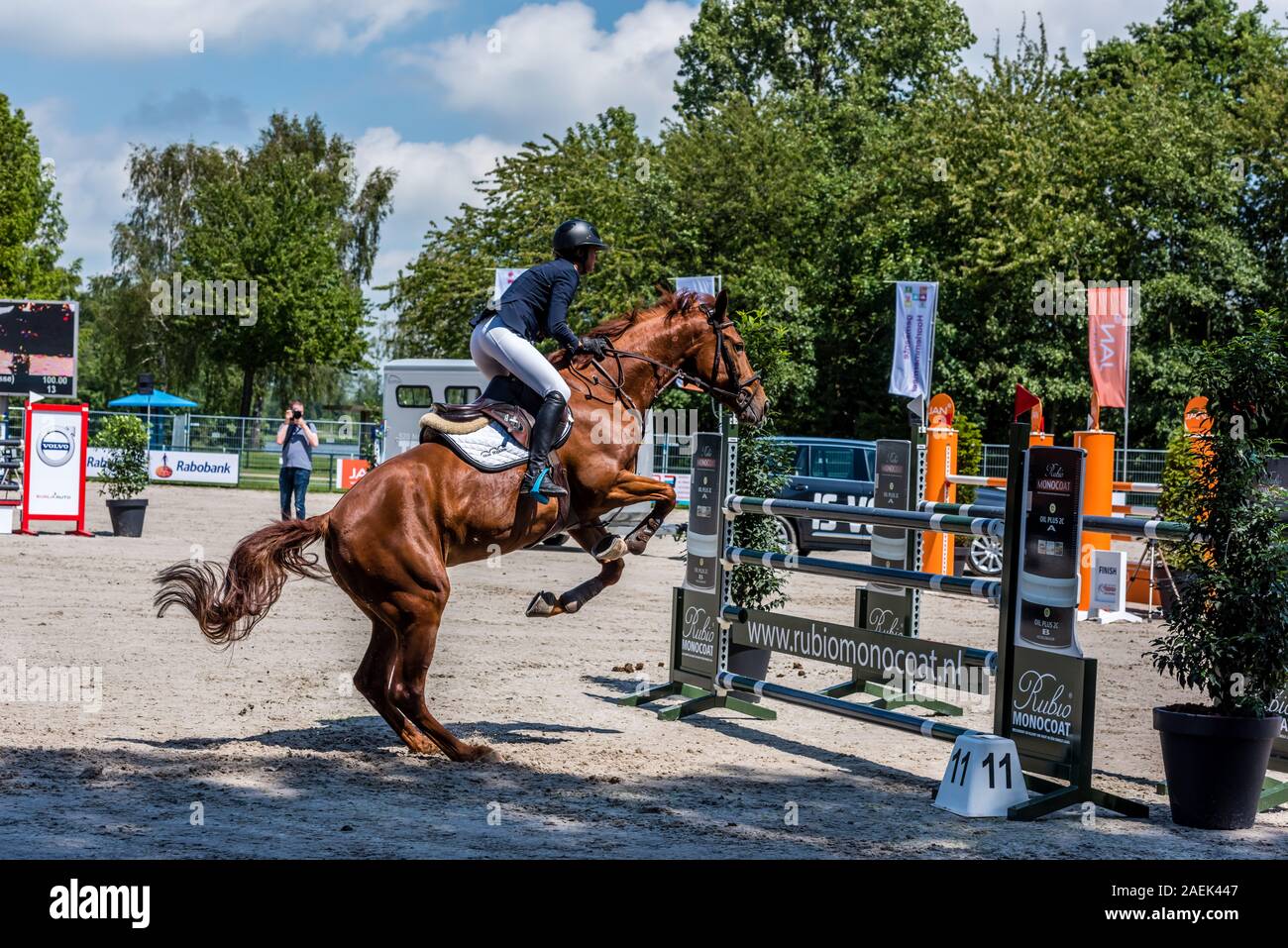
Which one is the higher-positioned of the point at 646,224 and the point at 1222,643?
the point at 646,224

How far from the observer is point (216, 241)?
151 ft

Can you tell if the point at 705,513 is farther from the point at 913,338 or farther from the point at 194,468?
the point at 194,468

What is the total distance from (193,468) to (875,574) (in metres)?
31.8

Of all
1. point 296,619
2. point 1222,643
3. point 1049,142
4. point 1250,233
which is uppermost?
point 1049,142

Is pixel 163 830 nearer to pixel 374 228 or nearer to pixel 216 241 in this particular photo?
pixel 216 241

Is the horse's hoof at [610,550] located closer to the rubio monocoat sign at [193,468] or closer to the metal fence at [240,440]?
the metal fence at [240,440]

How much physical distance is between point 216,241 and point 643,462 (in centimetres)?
2825

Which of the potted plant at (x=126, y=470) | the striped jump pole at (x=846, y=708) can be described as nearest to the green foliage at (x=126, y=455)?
the potted plant at (x=126, y=470)

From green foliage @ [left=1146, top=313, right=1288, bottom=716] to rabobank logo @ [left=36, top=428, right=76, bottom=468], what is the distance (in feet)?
53.8

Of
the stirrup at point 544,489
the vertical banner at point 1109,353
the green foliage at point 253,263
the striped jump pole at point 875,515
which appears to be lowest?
the striped jump pole at point 875,515

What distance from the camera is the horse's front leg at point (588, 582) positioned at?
23.2 feet

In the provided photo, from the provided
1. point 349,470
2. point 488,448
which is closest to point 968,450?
point 349,470

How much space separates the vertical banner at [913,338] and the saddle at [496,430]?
18.3 m

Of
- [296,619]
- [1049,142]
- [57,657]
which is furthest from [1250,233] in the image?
[57,657]
